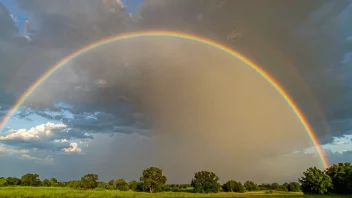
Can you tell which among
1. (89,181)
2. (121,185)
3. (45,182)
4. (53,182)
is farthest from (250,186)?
(45,182)

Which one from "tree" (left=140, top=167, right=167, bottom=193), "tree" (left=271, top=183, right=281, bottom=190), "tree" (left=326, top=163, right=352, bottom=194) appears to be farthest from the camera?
"tree" (left=271, top=183, right=281, bottom=190)

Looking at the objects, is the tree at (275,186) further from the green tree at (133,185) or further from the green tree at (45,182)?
the green tree at (45,182)

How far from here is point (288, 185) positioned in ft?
585


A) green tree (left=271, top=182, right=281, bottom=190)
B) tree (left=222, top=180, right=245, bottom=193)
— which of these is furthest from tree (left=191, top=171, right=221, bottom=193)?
green tree (left=271, top=182, right=281, bottom=190)

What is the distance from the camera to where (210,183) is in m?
136

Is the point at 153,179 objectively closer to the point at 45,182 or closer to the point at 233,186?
the point at 233,186

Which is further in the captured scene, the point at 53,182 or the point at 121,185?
the point at 53,182

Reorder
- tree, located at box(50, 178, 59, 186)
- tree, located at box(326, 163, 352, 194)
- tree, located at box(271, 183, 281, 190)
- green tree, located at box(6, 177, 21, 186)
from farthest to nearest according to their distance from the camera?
tree, located at box(271, 183, 281, 190) → tree, located at box(50, 178, 59, 186) → green tree, located at box(6, 177, 21, 186) → tree, located at box(326, 163, 352, 194)

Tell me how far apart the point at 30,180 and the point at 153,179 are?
86336 mm

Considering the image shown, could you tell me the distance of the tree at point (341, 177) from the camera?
99.2m

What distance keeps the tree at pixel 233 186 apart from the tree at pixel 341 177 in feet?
162

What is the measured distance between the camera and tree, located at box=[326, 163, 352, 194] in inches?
3905

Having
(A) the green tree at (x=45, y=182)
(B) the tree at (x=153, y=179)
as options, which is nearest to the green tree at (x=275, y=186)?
(B) the tree at (x=153, y=179)

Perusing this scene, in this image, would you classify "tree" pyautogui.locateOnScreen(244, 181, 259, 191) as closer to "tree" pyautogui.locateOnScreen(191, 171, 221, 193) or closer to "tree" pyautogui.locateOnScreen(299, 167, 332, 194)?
"tree" pyautogui.locateOnScreen(191, 171, 221, 193)
